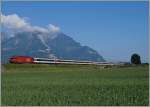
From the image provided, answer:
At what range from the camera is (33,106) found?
40.4ft

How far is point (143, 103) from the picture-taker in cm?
1321

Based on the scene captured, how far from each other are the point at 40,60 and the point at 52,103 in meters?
87.4

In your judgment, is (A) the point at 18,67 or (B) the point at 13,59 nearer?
(A) the point at 18,67

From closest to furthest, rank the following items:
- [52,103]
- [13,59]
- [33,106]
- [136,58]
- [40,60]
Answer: [33,106]
[52,103]
[13,59]
[40,60]
[136,58]

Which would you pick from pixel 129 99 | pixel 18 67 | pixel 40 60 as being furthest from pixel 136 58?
pixel 129 99

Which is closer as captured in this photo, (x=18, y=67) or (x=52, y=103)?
(x=52, y=103)

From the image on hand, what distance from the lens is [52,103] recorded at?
1312cm

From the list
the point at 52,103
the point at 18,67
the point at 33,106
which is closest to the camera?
the point at 33,106

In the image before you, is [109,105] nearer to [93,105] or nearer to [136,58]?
[93,105]

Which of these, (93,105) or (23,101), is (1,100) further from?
(93,105)

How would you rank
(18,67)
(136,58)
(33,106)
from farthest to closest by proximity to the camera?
(136,58) < (18,67) < (33,106)

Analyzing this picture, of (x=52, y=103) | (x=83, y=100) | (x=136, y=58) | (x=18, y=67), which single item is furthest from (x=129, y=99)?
(x=136, y=58)

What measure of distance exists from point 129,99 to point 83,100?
5.71 feet

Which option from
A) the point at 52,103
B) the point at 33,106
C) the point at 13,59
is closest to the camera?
the point at 33,106
